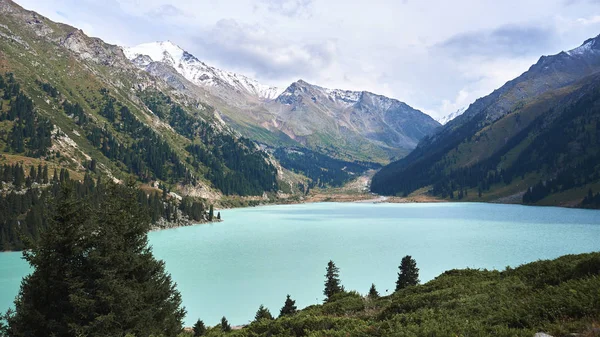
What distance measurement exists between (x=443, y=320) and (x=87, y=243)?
19351mm

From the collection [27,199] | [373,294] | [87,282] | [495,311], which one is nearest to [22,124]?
[27,199]

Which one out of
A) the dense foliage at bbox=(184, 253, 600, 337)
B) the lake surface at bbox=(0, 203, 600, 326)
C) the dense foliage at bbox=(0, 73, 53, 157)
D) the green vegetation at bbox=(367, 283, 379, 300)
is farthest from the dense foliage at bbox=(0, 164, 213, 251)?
the dense foliage at bbox=(184, 253, 600, 337)

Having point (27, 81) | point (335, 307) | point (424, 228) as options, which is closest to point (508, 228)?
point (424, 228)

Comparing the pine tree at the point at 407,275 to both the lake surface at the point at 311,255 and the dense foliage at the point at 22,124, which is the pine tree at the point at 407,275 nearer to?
the lake surface at the point at 311,255

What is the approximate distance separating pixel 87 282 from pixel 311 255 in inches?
2283

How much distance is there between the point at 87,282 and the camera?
21047 mm

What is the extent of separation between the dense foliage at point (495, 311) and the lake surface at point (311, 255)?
94.5 ft

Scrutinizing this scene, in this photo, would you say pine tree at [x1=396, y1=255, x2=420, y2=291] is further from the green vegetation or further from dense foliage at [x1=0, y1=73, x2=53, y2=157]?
dense foliage at [x1=0, y1=73, x2=53, y2=157]

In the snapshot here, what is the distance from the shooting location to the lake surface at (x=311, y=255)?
51.3 m

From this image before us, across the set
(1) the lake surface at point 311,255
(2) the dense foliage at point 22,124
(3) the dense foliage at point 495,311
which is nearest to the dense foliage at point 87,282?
(3) the dense foliage at point 495,311

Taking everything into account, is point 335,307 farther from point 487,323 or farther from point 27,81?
point 27,81

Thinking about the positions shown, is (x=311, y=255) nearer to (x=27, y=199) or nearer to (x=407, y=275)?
(x=407, y=275)

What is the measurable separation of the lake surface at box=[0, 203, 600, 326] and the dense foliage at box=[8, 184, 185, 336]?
21.8m

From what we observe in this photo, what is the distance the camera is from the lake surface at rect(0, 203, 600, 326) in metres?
51.3
